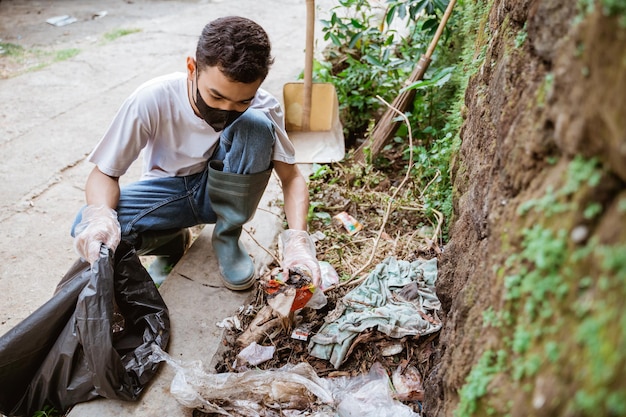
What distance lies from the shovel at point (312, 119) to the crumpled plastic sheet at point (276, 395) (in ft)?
5.91

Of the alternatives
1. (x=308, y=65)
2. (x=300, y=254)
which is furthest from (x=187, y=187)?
(x=308, y=65)

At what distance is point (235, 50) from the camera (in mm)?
1895

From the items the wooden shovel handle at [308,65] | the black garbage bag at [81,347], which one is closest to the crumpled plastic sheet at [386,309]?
the black garbage bag at [81,347]

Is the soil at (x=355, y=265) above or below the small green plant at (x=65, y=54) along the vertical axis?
below

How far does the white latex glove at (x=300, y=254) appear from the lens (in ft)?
6.69

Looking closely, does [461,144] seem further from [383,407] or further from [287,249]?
[383,407]

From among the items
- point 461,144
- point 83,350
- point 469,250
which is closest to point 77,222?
point 83,350

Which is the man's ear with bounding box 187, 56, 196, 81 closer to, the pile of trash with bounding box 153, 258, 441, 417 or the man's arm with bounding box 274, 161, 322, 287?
the man's arm with bounding box 274, 161, 322, 287

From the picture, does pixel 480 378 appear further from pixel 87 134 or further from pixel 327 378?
pixel 87 134

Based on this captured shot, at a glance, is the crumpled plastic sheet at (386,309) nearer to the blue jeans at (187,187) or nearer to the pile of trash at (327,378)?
the pile of trash at (327,378)

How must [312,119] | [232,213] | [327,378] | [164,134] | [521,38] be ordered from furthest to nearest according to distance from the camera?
[312,119] → [232,213] → [164,134] → [327,378] → [521,38]

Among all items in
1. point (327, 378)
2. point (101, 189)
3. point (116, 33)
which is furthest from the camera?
point (116, 33)

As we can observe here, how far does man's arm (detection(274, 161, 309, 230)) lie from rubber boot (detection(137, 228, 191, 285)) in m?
0.58

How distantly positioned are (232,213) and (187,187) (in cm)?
26
